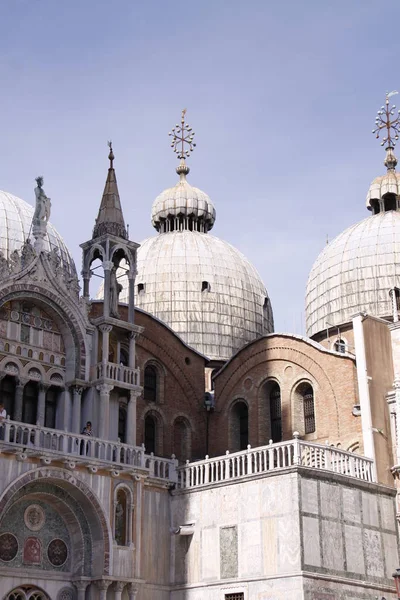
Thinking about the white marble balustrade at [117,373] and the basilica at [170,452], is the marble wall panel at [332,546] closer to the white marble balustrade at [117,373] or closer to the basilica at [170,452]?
the basilica at [170,452]

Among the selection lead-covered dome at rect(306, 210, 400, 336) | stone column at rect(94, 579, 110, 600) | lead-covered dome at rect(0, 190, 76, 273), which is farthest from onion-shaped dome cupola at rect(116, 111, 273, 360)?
stone column at rect(94, 579, 110, 600)

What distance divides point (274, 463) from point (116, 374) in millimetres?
5080

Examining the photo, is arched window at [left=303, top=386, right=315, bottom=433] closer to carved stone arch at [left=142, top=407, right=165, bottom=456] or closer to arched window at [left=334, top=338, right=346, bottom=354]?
carved stone arch at [left=142, top=407, right=165, bottom=456]

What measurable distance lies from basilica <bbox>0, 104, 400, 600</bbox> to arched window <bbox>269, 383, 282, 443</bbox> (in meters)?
0.07

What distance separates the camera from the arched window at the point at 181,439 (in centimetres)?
3316

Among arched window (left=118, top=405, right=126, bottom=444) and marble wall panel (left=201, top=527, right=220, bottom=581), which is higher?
arched window (left=118, top=405, right=126, bottom=444)

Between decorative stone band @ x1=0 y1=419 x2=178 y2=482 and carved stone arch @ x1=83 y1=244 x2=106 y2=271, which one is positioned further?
carved stone arch @ x1=83 y1=244 x2=106 y2=271

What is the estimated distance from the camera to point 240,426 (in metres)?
33.7

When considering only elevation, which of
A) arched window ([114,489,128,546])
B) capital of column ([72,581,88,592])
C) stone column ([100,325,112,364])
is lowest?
capital of column ([72,581,88,592])

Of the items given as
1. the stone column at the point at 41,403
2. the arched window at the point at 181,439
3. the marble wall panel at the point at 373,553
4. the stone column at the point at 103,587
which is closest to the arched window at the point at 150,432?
the arched window at the point at 181,439

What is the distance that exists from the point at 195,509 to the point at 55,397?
16.0ft

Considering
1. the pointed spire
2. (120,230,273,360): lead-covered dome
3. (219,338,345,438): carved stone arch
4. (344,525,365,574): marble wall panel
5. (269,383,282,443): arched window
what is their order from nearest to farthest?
(344,525,365,574): marble wall panel < the pointed spire < (219,338,345,438): carved stone arch < (269,383,282,443): arched window < (120,230,273,360): lead-covered dome

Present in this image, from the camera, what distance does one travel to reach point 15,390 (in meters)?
25.9

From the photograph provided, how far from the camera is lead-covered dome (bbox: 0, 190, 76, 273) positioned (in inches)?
1348
